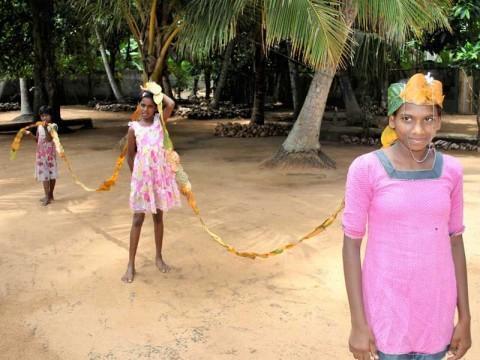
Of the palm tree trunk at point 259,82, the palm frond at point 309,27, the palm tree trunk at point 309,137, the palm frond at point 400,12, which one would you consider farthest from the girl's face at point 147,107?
the palm tree trunk at point 259,82

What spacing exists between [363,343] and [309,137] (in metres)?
7.63

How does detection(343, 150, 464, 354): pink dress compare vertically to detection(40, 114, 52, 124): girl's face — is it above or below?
below

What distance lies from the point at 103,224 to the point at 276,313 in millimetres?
2810

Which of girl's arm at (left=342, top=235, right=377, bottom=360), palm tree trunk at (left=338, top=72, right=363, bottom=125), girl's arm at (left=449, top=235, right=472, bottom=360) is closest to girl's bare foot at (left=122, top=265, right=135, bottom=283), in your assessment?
girl's arm at (left=342, top=235, right=377, bottom=360)

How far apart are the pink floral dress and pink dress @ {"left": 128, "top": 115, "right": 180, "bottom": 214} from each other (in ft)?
9.10

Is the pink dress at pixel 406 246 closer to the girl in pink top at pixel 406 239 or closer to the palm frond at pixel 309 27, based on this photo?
the girl in pink top at pixel 406 239

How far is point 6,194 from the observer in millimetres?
7234

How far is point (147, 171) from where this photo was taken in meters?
4.08

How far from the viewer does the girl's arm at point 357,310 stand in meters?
1.69

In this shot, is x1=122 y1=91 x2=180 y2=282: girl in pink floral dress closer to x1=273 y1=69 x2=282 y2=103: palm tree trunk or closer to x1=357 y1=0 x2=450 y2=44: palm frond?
x1=357 y1=0 x2=450 y2=44: palm frond

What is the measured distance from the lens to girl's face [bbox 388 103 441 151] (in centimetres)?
168

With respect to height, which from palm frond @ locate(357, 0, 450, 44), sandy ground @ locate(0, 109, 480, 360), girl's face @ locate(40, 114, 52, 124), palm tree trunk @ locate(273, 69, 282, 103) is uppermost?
palm frond @ locate(357, 0, 450, 44)

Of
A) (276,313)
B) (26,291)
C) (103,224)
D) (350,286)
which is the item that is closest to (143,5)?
(103,224)

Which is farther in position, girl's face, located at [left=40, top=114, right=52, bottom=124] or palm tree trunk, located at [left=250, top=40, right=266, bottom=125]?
palm tree trunk, located at [left=250, top=40, right=266, bottom=125]
